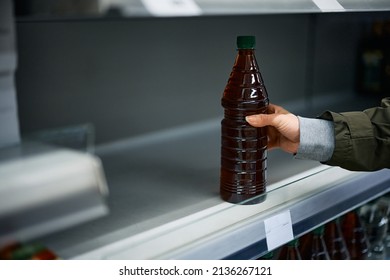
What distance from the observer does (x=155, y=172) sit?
1.41 metres

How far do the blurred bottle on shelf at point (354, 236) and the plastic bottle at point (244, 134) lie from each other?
0.58 meters

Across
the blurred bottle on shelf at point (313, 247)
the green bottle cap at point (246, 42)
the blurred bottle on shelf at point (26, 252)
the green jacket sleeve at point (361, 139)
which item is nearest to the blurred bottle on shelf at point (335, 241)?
the blurred bottle on shelf at point (313, 247)

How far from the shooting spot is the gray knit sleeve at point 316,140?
→ 115cm

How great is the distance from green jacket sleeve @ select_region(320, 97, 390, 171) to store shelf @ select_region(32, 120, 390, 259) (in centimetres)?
11

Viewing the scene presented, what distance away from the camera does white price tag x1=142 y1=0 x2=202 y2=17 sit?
722mm

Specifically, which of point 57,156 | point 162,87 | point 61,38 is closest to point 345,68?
point 162,87

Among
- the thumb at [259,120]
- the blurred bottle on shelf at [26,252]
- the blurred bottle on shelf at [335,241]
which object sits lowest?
the blurred bottle on shelf at [335,241]

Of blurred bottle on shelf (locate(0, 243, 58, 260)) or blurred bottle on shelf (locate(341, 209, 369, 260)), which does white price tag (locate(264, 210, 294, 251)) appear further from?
blurred bottle on shelf (locate(341, 209, 369, 260))

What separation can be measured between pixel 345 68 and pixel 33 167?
1.90 metres

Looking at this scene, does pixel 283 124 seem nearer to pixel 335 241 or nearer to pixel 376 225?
pixel 335 241

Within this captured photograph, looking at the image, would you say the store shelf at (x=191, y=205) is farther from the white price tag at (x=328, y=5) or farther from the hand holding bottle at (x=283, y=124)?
the white price tag at (x=328, y=5)

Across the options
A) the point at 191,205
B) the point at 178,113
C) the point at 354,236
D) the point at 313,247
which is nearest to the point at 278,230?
the point at 191,205

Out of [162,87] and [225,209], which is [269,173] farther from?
[162,87]

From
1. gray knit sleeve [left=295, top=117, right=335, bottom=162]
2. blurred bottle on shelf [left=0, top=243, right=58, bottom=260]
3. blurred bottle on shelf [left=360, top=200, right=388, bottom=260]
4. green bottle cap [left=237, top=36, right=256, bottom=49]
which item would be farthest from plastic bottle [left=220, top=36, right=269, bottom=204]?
blurred bottle on shelf [left=360, top=200, right=388, bottom=260]
